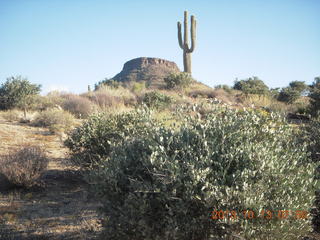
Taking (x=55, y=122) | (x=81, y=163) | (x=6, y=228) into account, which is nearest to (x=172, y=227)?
(x=6, y=228)

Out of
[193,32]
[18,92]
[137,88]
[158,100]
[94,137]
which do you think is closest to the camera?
[94,137]

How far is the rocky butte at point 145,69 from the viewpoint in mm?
51719

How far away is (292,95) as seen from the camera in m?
23.3

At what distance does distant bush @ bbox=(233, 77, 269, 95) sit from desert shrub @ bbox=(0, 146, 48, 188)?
23.3 metres

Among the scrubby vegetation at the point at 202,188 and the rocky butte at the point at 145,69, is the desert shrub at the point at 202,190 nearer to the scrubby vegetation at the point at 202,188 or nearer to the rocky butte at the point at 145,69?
the scrubby vegetation at the point at 202,188

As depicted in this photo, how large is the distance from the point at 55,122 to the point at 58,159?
488 centimetres

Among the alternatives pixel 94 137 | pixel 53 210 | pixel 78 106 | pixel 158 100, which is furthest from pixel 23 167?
pixel 158 100

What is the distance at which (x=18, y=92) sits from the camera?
13758mm

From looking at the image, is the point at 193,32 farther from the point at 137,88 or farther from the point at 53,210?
the point at 53,210

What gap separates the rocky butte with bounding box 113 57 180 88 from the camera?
51.7m

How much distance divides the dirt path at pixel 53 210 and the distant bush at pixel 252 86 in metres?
22.5

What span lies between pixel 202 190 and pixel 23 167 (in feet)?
12.9

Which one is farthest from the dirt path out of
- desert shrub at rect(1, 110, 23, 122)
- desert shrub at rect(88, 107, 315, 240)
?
desert shrub at rect(1, 110, 23, 122)

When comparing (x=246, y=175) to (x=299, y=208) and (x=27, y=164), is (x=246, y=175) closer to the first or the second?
(x=299, y=208)
